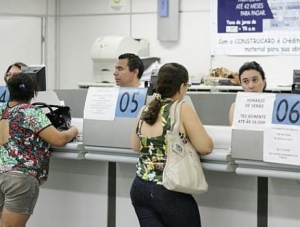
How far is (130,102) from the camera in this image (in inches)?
110

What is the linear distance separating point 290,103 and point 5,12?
634 centimetres

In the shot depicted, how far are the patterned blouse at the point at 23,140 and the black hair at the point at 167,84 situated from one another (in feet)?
2.09

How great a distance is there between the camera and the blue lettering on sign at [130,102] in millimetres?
2762

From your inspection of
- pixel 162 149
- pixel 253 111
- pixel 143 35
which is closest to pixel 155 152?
pixel 162 149

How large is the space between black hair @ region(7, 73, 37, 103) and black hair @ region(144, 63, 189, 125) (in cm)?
74

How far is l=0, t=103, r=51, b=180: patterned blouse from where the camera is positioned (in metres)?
2.79

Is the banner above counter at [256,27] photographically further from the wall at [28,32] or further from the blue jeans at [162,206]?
the blue jeans at [162,206]

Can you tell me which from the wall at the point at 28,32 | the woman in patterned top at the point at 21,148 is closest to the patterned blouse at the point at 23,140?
the woman in patterned top at the point at 21,148

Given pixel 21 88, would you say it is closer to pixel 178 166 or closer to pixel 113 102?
pixel 113 102

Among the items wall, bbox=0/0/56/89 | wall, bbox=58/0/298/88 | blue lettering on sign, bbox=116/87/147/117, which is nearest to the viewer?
blue lettering on sign, bbox=116/87/147/117

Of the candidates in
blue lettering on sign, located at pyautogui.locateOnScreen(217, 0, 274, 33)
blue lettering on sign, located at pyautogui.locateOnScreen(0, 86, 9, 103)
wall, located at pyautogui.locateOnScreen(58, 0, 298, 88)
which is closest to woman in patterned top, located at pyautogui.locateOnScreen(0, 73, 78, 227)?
blue lettering on sign, located at pyautogui.locateOnScreen(0, 86, 9, 103)

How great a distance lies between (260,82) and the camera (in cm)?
367

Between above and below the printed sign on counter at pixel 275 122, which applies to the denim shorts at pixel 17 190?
below

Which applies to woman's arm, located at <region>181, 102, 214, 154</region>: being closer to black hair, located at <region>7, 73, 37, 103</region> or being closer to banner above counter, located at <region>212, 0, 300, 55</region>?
black hair, located at <region>7, 73, 37, 103</region>
